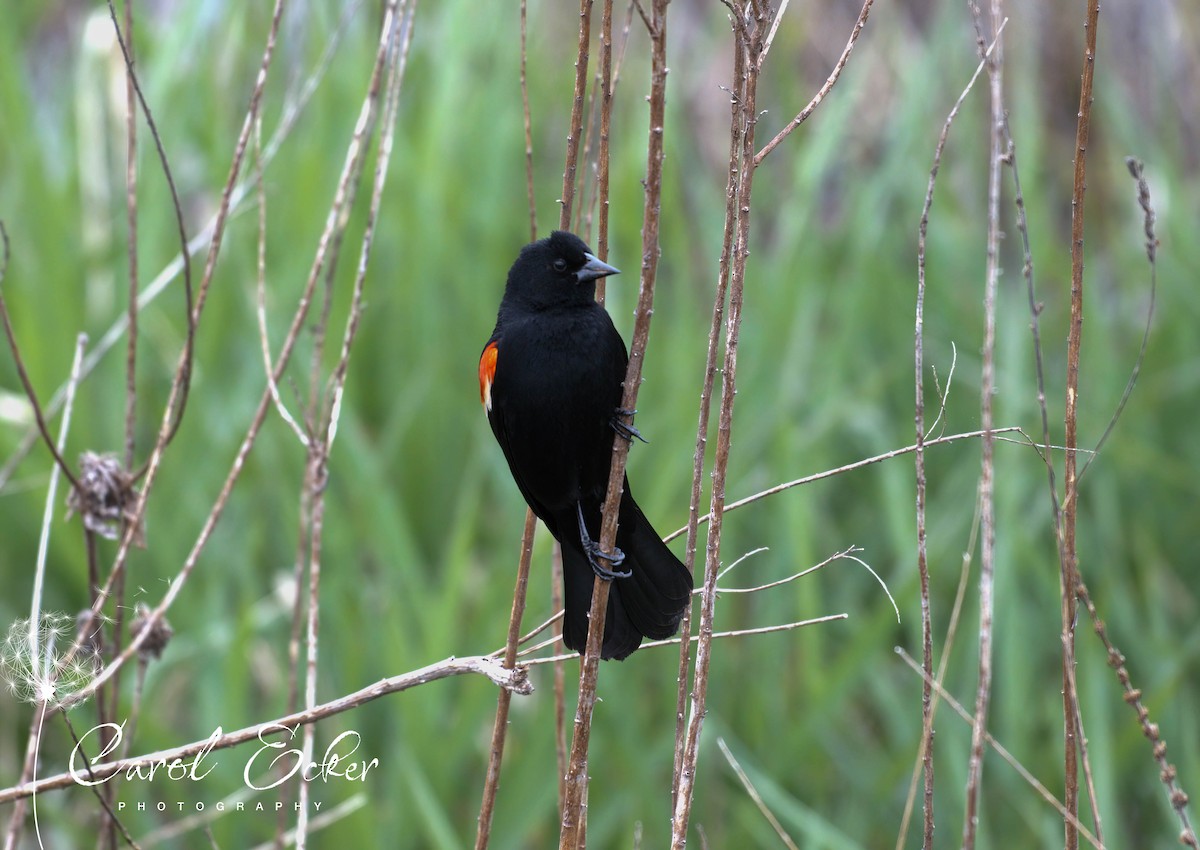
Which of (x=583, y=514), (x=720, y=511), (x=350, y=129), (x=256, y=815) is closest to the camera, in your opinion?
(x=720, y=511)

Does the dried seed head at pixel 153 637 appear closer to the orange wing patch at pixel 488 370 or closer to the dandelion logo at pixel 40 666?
the dandelion logo at pixel 40 666

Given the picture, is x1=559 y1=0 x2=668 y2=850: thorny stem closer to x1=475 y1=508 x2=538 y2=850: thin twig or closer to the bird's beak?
x1=475 y1=508 x2=538 y2=850: thin twig

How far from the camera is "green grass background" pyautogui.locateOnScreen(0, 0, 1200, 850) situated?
3057 millimetres

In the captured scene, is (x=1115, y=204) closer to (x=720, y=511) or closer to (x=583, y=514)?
(x=583, y=514)

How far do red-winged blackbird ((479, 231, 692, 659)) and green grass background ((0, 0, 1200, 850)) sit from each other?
777mm

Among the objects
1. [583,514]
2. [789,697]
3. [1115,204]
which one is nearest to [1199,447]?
[789,697]

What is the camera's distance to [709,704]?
10.6 ft

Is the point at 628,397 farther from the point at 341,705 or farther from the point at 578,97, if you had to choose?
the point at 341,705

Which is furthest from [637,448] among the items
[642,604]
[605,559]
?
[605,559]

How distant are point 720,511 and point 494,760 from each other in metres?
0.48

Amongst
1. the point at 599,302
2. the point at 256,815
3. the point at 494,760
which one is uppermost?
the point at 599,302

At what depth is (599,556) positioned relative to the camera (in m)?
2.01

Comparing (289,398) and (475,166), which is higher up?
(475,166)

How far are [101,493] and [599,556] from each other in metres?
0.80
